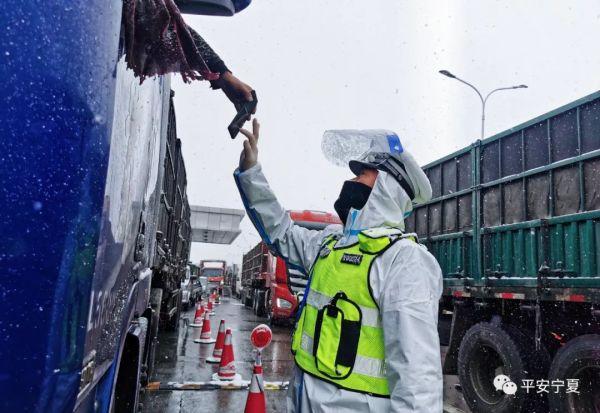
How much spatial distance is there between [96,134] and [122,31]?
0.38 m

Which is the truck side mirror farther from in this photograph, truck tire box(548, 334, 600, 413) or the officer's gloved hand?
truck tire box(548, 334, 600, 413)

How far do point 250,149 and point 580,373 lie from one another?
359cm

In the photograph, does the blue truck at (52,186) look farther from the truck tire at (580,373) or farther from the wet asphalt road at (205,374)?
the wet asphalt road at (205,374)

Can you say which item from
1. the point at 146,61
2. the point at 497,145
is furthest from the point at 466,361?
the point at 146,61

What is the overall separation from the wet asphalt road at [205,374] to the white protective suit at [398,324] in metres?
4.31

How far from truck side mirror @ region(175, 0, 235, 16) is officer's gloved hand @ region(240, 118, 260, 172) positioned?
578 millimetres

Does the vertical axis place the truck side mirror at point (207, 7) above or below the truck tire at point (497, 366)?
above

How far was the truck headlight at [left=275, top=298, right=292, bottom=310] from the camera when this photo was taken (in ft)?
48.9

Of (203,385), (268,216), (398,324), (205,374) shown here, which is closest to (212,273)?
(205,374)

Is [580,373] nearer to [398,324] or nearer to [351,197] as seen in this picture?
[351,197]

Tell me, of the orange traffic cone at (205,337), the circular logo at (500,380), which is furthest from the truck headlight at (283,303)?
the circular logo at (500,380)

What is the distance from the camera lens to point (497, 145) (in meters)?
5.89

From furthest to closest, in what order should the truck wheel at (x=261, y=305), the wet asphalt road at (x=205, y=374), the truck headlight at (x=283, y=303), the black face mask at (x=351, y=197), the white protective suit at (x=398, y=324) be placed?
1. the truck wheel at (x=261, y=305)
2. the truck headlight at (x=283, y=303)
3. the wet asphalt road at (x=205, y=374)
4. the black face mask at (x=351, y=197)
5. the white protective suit at (x=398, y=324)

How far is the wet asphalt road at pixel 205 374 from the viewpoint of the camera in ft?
19.8
